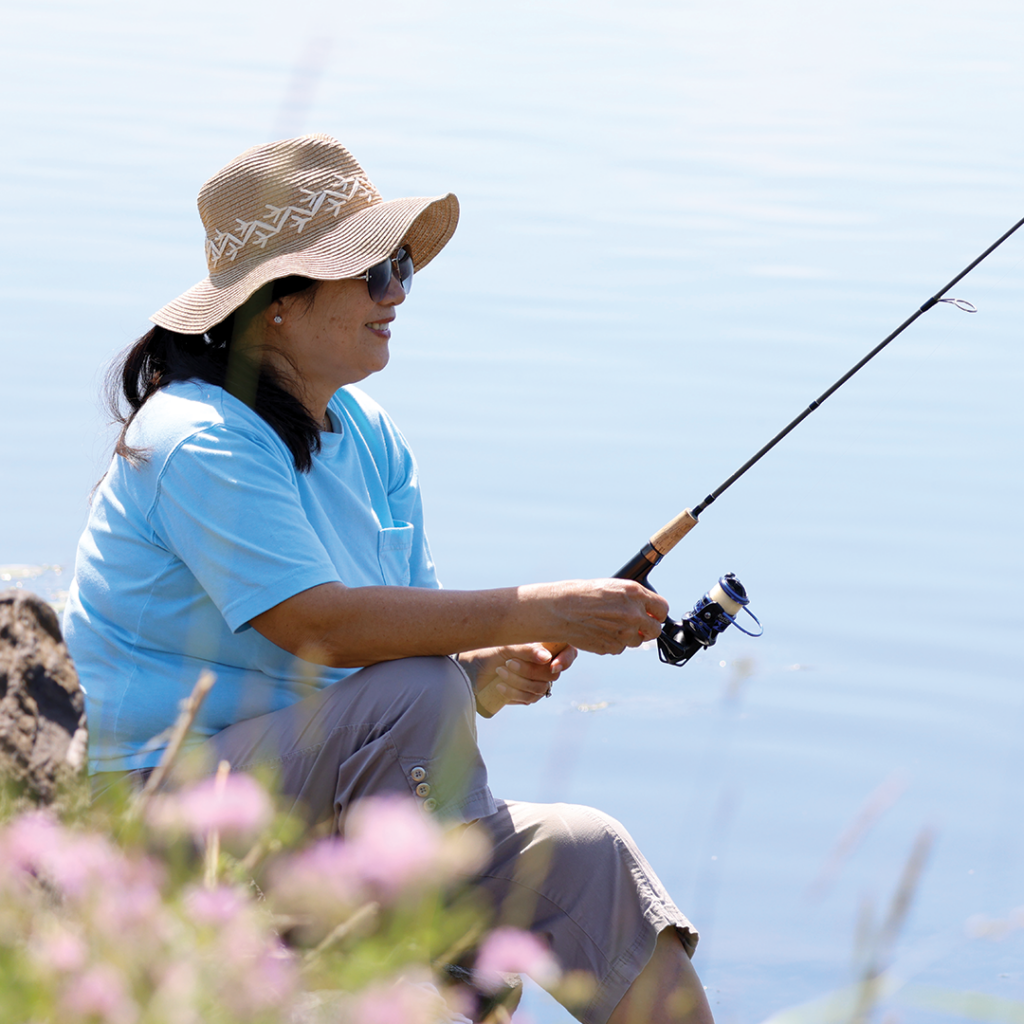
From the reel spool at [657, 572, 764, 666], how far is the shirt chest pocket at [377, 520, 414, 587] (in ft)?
1.31

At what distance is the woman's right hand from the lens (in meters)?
2.18

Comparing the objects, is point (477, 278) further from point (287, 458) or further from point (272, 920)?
point (272, 920)

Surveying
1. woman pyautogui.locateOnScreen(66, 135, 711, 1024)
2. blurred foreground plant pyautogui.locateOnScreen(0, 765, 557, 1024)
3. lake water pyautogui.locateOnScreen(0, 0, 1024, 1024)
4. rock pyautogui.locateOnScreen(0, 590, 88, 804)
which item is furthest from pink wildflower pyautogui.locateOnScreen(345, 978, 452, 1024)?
woman pyautogui.locateOnScreen(66, 135, 711, 1024)

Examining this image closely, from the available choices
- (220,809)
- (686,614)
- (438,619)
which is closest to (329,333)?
(438,619)

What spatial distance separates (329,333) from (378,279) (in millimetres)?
109

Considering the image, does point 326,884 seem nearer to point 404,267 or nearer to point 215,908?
point 215,908

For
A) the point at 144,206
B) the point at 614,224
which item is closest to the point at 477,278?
the point at 614,224

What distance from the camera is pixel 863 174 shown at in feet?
37.4

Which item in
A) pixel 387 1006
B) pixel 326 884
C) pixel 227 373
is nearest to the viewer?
pixel 387 1006

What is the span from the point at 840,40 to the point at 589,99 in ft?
21.0

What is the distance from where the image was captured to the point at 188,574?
7.16 feet

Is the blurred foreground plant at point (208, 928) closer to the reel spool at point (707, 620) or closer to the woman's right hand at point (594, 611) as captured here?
the woman's right hand at point (594, 611)

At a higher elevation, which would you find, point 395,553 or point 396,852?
point 396,852

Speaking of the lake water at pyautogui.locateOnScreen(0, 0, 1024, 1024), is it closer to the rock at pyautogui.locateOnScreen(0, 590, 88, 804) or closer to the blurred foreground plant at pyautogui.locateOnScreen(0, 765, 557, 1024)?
the blurred foreground plant at pyautogui.locateOnScreen(0, 765, 557, 1024)
